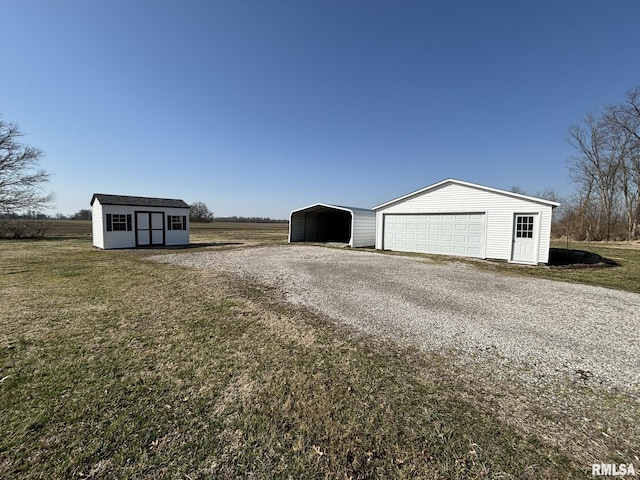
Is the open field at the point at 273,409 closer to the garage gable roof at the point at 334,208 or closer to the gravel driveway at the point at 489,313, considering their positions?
the gravel driveway at the point at 489,313

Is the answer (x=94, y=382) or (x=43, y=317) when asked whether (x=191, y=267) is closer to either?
(x=43, y=317)

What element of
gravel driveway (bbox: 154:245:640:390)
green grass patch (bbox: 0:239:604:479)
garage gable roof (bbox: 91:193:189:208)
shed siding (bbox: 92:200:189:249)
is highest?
garage gable roof (bbox: 91:193:189:208)

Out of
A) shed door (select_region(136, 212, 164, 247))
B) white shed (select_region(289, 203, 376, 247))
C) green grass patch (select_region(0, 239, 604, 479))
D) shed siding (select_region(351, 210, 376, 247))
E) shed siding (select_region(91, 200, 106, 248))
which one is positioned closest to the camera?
green grass patch (select_region(0, 239, 604, 479))

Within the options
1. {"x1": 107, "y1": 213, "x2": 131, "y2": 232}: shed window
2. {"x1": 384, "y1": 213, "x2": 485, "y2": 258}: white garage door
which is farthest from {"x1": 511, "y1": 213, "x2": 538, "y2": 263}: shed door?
{"x1": 107, "y1": 213, "x2": 131, "y2": 232}: shed window

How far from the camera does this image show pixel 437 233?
1523 centimetres

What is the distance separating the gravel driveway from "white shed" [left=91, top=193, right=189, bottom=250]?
37.9ft

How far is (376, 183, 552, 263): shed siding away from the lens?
Result: 12.1 m

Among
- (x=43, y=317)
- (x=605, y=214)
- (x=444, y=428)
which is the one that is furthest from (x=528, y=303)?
(x=605, y=214)

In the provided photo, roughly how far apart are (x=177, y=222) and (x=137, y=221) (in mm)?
2328

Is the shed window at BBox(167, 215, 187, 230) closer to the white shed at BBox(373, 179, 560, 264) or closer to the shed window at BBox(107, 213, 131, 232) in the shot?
the shed window at BBox(107, 213, 131, 232)

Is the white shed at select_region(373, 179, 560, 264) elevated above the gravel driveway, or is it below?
above

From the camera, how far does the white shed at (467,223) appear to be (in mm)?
12367

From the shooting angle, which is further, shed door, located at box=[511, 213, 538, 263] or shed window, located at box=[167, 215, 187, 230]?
shed window, located at box=[167, 215, 187, 230]

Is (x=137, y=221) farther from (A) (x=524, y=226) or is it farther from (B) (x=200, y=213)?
(B) (x=200, y=213)
